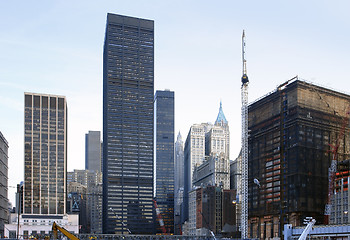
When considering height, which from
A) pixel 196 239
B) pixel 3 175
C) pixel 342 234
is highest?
pixel 3 175

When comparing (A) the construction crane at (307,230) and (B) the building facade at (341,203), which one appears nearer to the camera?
(A) the construction crane at (307,230)

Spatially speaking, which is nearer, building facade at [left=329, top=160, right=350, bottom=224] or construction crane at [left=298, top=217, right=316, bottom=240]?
construction crane at [left=298, top=217, right=316, bottom=240]

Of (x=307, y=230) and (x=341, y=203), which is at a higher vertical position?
(x=307, y=230)

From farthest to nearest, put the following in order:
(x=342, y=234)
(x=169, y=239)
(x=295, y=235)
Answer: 1. (x=169, y=239)
2. (x=295, y=235)
3. (x=342, y=234)

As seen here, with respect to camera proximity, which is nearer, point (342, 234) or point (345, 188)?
point (342, 234)

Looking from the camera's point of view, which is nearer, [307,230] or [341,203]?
[307,230]

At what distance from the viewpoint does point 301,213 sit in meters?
200

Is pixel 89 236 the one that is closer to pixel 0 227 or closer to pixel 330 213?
pixel 0 227

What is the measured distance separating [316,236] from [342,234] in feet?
30.3

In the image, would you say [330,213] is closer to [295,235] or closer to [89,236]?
[295,235]

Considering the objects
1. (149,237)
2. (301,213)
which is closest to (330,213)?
(301,213)

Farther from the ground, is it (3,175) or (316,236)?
(3,175)

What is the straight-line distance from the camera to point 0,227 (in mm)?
164500

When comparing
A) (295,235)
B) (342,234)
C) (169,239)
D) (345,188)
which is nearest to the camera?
(342,234)
